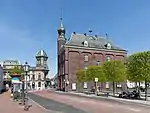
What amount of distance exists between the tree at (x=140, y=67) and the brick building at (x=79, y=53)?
152 ft

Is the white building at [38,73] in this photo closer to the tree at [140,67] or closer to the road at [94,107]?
the tree at [140,67]

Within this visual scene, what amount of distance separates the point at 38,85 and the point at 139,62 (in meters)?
121

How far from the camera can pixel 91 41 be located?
94125 millimetres

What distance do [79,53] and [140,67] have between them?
4954 centimetres

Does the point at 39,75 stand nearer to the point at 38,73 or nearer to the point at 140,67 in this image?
the point at 38,73

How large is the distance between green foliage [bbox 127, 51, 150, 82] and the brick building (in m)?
46.3

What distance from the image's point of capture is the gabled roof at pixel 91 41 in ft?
296

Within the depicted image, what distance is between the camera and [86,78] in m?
68.8

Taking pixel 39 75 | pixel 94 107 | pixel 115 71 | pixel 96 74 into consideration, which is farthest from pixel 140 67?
pixel 39 75

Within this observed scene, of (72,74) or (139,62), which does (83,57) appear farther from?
(139,62)

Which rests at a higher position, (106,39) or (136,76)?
(106,39)

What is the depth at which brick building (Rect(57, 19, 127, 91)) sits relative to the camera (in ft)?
289

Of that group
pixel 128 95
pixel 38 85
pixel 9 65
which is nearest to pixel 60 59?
pixel 128 95

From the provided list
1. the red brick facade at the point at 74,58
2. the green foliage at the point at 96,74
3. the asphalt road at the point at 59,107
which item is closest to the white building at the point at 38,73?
the red brick facade at the point at 74,58
